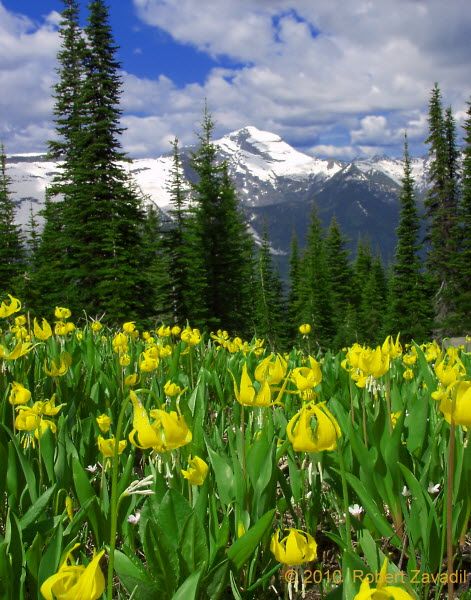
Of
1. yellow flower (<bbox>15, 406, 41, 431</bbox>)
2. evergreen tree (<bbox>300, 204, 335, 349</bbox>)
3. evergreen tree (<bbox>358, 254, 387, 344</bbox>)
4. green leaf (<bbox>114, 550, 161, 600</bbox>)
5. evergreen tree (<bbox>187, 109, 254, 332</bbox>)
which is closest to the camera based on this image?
green leaf (<bbox>114, 550, 161, 600</bbox>)

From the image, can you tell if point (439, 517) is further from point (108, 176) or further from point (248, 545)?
point (108, 176)

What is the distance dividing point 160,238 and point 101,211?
5.76 meters

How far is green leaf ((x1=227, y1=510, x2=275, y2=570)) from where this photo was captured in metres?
1.24

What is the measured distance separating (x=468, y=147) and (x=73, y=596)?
34.7 m

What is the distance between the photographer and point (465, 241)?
3162 centimetres

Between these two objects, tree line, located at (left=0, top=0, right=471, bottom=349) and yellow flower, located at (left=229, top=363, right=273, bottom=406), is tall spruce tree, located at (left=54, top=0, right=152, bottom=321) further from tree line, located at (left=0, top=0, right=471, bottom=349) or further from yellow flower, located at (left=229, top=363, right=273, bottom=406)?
yellow flower, located at (left=229, top=363, right=273, bottom=406)

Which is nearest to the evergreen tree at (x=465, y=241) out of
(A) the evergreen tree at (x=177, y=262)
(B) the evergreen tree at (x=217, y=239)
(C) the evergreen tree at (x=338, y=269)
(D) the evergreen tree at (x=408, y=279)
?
(D) the evergreen tree at (x=408, y=279)

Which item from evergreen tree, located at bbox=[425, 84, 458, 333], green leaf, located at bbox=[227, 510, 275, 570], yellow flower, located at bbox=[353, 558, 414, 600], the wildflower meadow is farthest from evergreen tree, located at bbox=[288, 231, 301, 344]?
yellow flower, located at bbox=[353, 558, 414, 600]

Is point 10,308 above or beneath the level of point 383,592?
above

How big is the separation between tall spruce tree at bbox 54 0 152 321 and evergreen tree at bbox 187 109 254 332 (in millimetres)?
Result: 5928

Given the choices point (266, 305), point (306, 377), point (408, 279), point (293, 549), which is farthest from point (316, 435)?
point (266, 305)

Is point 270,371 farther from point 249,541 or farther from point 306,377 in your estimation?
point 249,541

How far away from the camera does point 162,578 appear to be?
1245 millimetres

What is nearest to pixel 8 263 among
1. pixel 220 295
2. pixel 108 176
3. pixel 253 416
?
pixel 108 176
